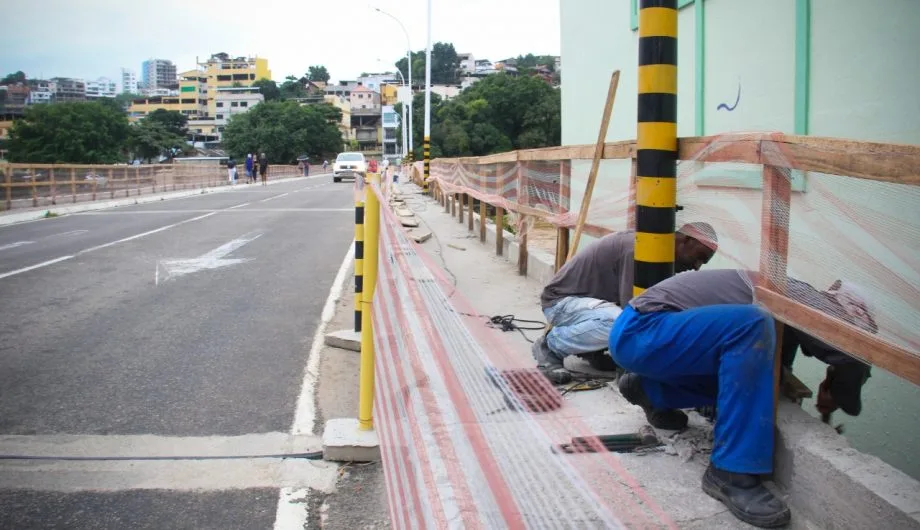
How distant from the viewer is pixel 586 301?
4.79 m

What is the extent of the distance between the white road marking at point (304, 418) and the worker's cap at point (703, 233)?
2.33 meters

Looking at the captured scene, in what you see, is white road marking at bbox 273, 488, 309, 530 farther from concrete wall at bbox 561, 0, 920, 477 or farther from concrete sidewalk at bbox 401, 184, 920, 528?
concrete wall at bbox 561, 0, 920, 477

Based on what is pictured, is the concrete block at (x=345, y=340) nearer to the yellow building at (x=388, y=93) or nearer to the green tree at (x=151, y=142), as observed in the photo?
the green tree at (x=151, y=142)

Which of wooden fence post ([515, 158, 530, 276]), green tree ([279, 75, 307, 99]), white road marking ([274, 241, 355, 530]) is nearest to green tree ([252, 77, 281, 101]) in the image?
green tree ([279, 75, 307, 99])

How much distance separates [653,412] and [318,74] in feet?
633

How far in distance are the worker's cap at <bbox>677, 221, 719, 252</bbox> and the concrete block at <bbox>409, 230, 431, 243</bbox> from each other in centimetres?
800

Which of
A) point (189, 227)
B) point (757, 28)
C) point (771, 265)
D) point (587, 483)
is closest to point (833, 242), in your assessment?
point (771, 265)

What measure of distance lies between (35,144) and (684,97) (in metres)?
73.7

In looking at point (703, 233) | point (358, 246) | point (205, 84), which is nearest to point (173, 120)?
point (205, 84)

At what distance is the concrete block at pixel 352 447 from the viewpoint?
3871mm

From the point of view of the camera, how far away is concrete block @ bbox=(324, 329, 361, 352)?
238 inches

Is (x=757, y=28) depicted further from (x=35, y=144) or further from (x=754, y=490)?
(x=35, y=144)

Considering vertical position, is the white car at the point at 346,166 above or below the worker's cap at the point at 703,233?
above

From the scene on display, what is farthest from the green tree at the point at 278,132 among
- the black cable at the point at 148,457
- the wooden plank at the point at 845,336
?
the wooden plank at the point at 845,336
